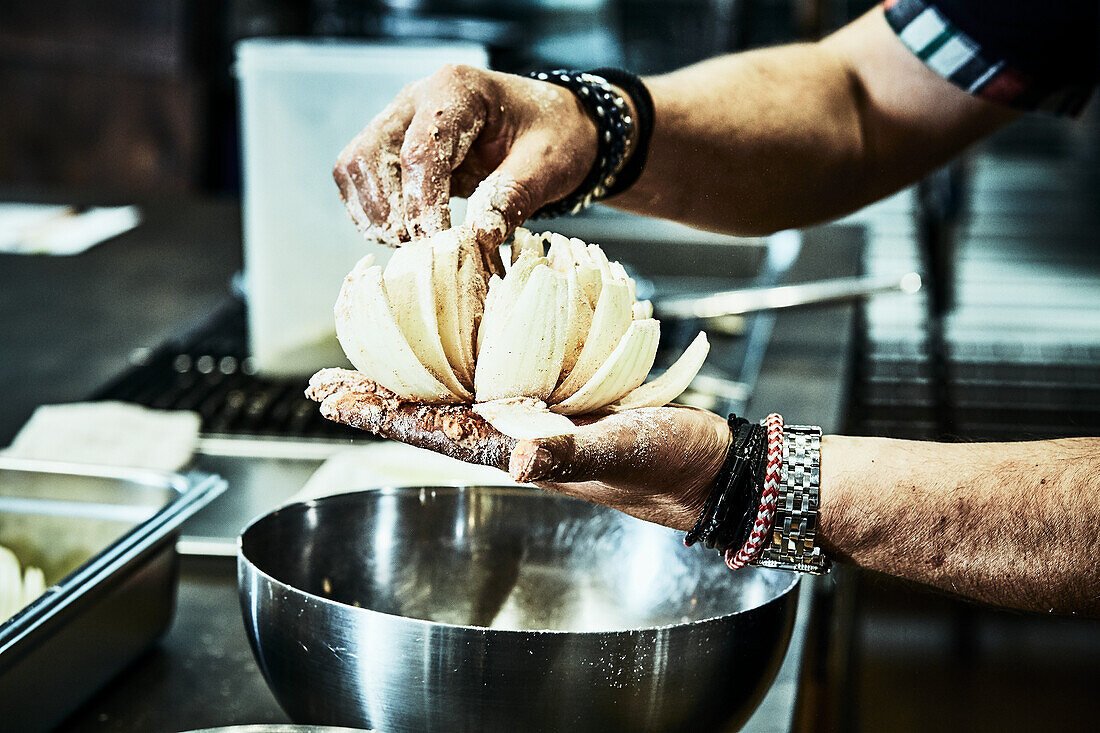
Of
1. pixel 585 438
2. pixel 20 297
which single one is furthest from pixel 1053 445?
pixel 20 297

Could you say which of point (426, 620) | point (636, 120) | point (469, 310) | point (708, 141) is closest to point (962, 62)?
point (708, 141)

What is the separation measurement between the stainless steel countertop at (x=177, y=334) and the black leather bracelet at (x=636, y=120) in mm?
462

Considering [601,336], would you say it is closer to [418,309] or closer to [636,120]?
[418,309]

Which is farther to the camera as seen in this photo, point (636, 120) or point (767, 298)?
point (767, 298)

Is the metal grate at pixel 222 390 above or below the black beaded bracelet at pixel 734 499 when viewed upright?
below

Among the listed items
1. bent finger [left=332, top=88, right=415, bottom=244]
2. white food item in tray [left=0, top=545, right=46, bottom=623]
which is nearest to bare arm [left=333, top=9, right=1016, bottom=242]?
bent finger [left=332, top=88, right=415, bottom=244]

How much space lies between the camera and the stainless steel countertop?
0.90 metres

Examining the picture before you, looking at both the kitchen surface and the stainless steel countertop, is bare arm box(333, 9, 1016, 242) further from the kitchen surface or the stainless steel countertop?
Result: the stainless steel countertop

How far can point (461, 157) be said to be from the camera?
94 centimetres

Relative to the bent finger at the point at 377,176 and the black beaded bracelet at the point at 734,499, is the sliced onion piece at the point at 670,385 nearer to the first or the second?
the black beaded bracelet at the point at 734,499

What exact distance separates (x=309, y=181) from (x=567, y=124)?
0.86 metres

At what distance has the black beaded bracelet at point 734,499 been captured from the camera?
81cm

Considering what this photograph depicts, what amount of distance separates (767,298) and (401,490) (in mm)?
1060

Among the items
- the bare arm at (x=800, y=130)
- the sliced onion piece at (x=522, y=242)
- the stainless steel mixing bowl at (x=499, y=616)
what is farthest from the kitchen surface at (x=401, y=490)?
the sliced onion piece at (x=522, y=242)
